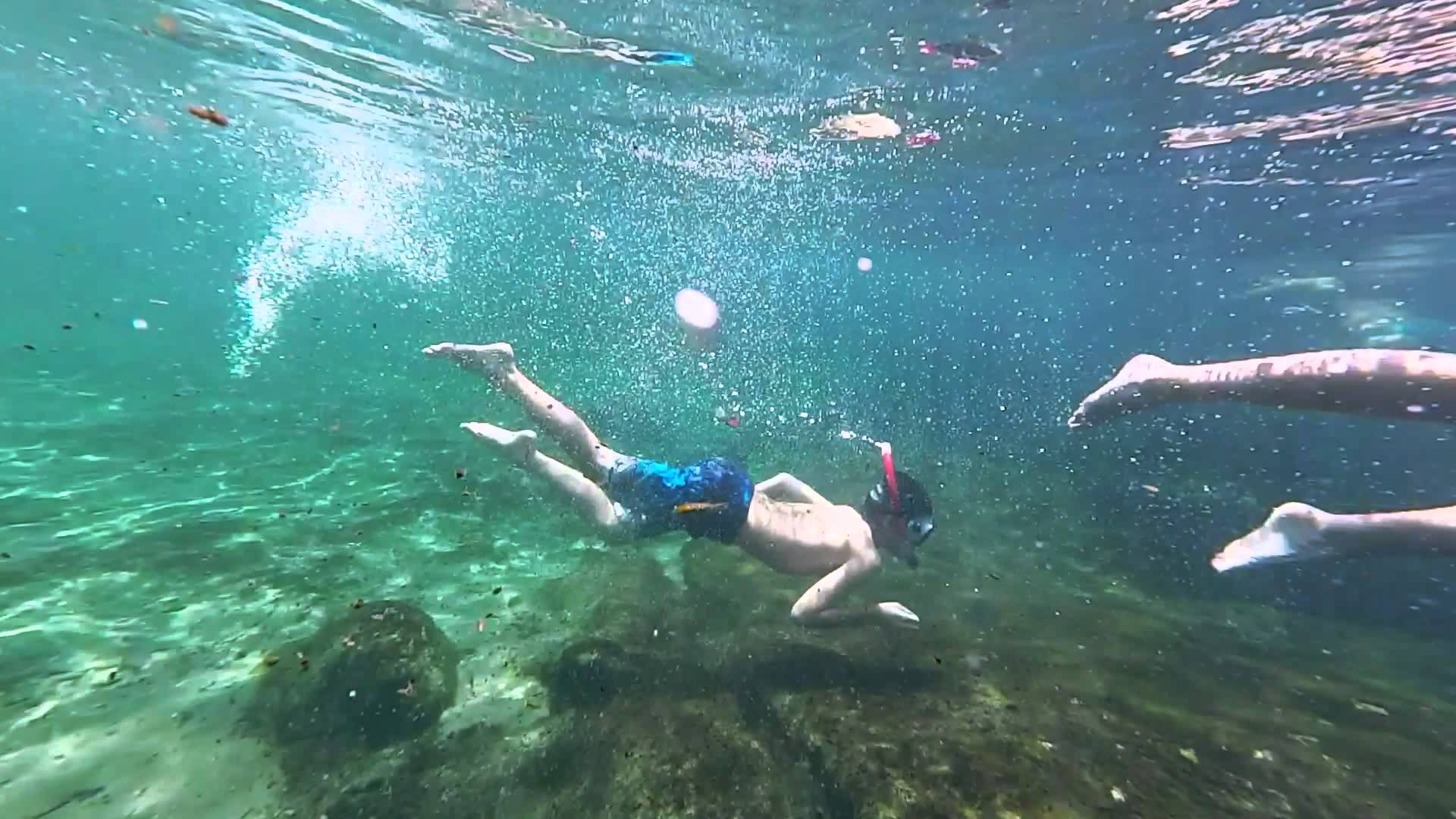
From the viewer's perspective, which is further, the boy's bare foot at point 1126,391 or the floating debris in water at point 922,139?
the floating debris in water at point 922,139

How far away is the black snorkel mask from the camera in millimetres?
6270

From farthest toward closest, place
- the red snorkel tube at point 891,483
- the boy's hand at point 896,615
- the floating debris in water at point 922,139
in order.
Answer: the floating debris in water at point 922,139 < the red snorkel tube at point 891,483 < the boy's hand at point 896,615

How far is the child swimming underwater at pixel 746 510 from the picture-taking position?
249 inches

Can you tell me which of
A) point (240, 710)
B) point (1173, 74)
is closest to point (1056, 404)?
point (1173, 74)

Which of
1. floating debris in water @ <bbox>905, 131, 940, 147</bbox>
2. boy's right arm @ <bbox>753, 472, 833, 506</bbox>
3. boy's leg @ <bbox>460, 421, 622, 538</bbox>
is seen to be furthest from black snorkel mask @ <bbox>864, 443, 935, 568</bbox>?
floating debris in water @ <bbox>905, 131, 940, 147</bbox>

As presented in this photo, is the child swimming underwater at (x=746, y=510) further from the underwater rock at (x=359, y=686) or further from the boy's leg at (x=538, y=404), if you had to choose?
the underwater rock at (x=359, y=686)

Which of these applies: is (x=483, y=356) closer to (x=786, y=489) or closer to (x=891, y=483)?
(x=786, y=489)

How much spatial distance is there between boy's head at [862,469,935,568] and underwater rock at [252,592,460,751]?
4366 mm

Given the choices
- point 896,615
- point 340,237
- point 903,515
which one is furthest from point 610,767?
point 340,237

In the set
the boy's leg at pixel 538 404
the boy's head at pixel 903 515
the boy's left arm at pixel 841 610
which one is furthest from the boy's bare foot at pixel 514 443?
the boy's head at pixel 903 515

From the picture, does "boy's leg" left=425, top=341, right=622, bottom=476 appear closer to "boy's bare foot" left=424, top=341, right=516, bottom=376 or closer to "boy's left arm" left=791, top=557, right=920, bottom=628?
"boy's bare foot" left=424, top=341, right=516, bottom=376

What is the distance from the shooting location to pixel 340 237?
66.9 meters

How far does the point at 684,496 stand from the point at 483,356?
3.35 metres

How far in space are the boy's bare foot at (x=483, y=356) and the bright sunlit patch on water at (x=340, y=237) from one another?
1745 cm
